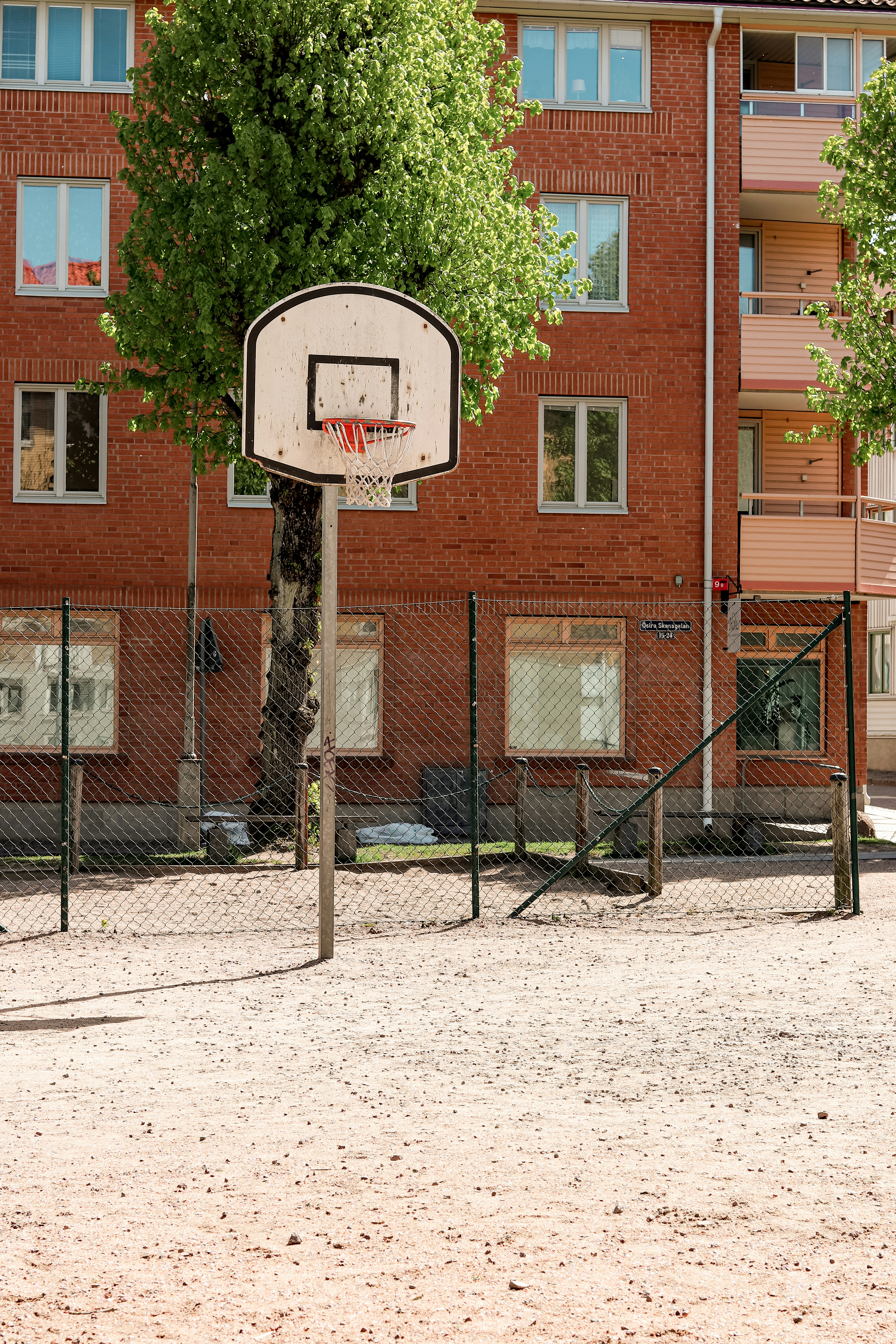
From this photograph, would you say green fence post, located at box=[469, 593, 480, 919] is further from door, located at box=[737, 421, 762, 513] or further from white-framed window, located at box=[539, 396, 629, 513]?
door, located at box=[737, 421, 762, 513]

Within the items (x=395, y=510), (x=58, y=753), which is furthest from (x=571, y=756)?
(x=58, y=753)

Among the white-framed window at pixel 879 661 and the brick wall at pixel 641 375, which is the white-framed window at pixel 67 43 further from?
the white-framed window at pixel 879 661

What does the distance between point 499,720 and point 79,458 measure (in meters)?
7.33

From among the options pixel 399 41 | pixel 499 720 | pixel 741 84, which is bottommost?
pixel 499 720

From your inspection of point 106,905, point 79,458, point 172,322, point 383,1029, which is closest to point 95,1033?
point 383,1029

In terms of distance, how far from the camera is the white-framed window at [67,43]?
19.5 m

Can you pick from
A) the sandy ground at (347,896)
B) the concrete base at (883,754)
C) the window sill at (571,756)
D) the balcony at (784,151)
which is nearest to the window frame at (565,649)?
the window sill at (571,756)

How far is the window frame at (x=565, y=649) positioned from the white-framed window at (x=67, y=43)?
9971 millimetres

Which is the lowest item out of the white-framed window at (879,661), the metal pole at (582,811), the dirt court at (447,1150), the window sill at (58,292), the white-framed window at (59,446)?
the dirt court at (447,1150)

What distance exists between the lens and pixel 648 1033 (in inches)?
271

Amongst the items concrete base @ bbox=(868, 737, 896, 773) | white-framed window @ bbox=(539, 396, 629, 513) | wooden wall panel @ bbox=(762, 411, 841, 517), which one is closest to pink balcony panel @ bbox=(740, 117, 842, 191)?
wooden wall panel @ bbox=(762, 411, 841, 517)

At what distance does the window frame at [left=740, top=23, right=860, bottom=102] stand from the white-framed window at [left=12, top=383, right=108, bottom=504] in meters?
11.3

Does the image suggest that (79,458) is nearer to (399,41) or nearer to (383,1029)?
(399,41)

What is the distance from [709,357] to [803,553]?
3.29 m
